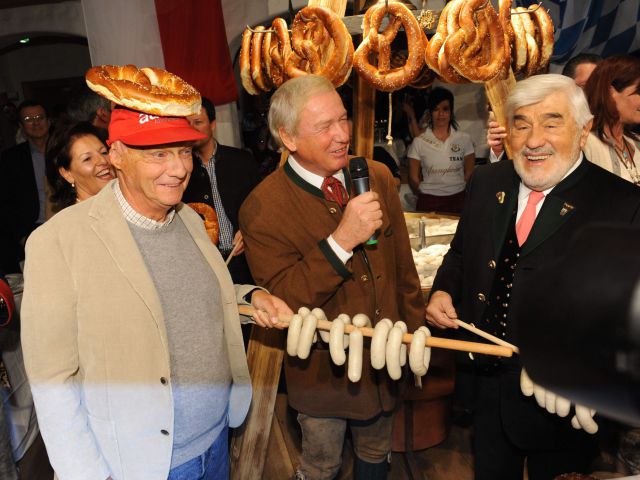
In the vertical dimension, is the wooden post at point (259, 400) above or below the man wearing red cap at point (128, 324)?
below

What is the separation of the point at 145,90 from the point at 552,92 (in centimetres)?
139

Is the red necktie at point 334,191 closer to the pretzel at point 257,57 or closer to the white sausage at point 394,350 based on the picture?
the white sausage at point 394,350

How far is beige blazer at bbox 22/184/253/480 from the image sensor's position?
1.63 meters

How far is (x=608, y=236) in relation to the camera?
543 millimetres

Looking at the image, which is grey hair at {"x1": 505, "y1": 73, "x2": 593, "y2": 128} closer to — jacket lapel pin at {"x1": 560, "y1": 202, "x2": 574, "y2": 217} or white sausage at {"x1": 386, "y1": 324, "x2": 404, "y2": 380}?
jacket lapel pin at {"x1": 560, "y1": 202, "x2": 574, "y2": 217}

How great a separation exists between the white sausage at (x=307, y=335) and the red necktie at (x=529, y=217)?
33.4 inches

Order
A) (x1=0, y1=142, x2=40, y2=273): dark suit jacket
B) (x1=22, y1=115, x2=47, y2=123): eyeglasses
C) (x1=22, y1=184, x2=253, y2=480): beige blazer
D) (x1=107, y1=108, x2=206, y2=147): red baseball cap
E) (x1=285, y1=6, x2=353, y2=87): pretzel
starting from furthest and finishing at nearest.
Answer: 1. (x1=22, y1=115, x2=47, y2=123): eyeglasses
2. (x1=0, y1=142, x2=40, y2=273): dark suit jacket
3. (x1=285, y1=6, x2=353, y2=87): pretzel
4. (x1=107, y1=108, x2=206, y2=147): red baseball cap
5. (x1=22, y1=184, x2=253, y2=480): beige blazer

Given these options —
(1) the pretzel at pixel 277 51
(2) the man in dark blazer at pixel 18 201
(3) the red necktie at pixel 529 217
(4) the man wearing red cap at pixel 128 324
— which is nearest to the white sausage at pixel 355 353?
(4) the man wearing red cap at pixel 128 324

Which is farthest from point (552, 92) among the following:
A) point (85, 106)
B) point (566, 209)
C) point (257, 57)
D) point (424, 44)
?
point (85, 106)

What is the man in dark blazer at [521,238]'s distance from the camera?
2041mm

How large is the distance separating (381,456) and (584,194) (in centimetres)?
143

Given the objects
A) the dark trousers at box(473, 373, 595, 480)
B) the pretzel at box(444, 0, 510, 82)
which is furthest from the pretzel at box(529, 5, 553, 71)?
the dark trousers at box(473, 373, 595, 480)

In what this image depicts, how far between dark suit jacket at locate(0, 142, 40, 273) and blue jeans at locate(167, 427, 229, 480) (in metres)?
2.92

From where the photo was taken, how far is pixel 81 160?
2637 millimetres
